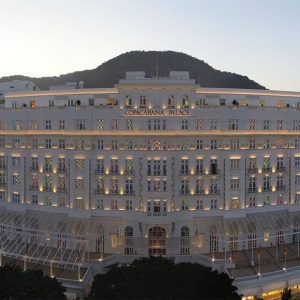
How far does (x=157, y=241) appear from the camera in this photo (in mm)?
57906

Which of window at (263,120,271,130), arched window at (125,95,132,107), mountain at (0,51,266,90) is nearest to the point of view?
arched window at (125,95,132,107)

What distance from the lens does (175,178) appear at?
2296 inches

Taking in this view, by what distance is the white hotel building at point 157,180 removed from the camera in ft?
189

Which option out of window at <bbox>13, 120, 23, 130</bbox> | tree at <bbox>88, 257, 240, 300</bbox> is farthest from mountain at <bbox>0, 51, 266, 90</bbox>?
tree at <bbox>88, 257, 240, 300</bbox>

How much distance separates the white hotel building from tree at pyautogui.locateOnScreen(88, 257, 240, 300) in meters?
14.8

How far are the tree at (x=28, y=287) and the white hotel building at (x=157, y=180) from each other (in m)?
16.4

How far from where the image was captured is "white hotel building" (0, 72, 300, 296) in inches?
2263

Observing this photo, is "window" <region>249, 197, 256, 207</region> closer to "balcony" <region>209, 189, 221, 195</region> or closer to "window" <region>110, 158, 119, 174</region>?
"balcony" <region>209, 189, 221, 195</region>

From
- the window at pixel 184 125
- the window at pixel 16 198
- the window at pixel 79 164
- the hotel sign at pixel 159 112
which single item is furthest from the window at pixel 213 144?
the window at pixel 16 198

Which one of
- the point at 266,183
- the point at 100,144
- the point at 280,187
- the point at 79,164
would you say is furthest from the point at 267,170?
the point at 79,164

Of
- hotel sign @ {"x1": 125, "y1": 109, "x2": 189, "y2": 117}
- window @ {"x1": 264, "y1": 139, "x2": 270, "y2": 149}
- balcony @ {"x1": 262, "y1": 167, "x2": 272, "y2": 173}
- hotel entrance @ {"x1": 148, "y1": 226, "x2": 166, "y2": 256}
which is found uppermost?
hotel sign @ {"x1": 125, "y1": 109, "x2": 189, "y2": 117}

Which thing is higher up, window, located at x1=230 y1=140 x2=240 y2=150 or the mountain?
the mountain

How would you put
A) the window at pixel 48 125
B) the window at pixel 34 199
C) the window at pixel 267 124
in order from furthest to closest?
the window at pixel 34 199 → the window at pixel 48 125 → the window at pixel 267 124

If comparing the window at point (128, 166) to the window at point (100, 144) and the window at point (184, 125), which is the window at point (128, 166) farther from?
the window at point (184, 125)
